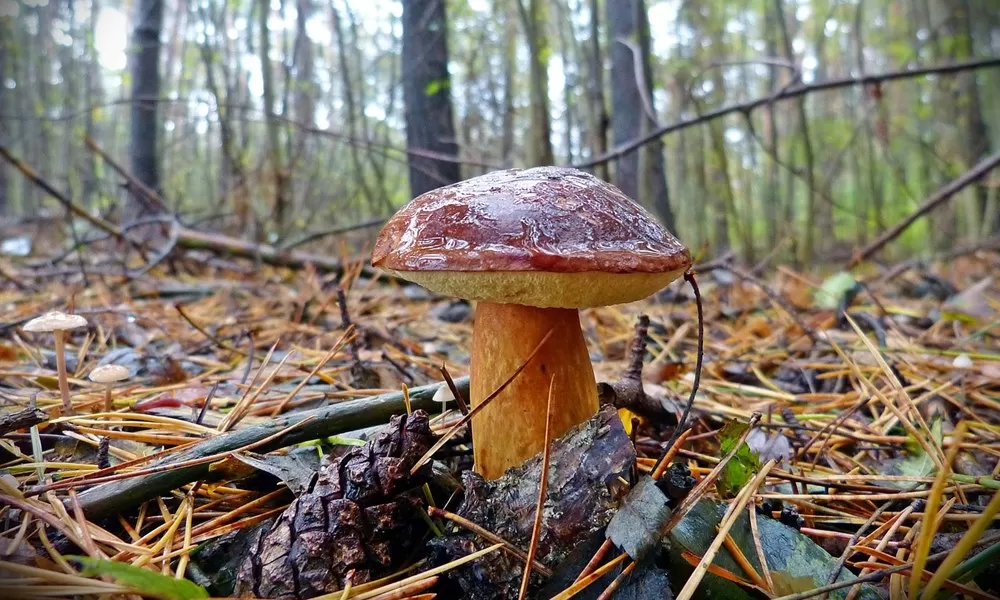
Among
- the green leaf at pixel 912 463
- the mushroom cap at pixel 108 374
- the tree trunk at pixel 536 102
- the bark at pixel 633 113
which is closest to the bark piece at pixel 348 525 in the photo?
the mushroom cap at pixel 108 374

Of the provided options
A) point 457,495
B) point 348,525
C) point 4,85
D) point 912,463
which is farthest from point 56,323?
point 4,85

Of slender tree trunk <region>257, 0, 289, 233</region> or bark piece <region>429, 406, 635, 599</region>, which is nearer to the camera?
bark piece <region>429, 406, 635, 599</region>

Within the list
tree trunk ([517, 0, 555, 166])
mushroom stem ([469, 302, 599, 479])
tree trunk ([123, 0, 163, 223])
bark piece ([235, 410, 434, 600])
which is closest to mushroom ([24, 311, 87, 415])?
bark piece ([235, 410, 434, 600])

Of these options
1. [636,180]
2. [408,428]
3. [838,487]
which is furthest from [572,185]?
[636,180]

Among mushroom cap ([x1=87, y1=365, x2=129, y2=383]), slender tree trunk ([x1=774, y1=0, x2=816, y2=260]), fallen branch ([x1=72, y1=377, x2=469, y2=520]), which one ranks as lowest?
fallen branch ([x1=72, y1=377, x2=469, y2=520])

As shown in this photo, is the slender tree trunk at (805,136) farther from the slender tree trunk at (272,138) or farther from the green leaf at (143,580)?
the slender tree trunk at (272,138)

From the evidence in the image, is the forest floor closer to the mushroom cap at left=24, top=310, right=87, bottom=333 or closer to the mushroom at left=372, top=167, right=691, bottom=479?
the mushroom at left=372, top=167, right=691, bottom=479

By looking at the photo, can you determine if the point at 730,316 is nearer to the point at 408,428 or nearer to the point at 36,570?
the point at 408,428

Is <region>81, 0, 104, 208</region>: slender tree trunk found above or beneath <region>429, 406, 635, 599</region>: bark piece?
above
